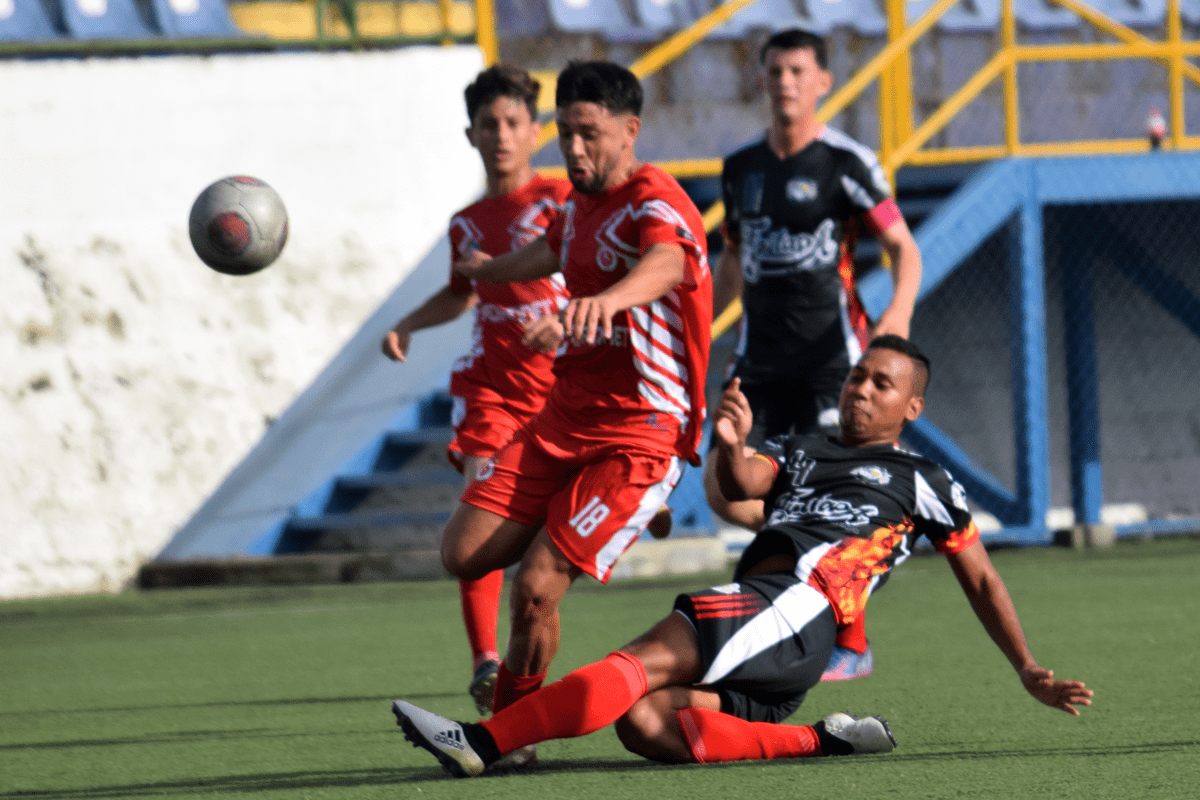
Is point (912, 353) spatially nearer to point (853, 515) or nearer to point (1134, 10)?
point (853, 515)

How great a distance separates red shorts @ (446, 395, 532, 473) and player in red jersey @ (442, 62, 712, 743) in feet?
4.70

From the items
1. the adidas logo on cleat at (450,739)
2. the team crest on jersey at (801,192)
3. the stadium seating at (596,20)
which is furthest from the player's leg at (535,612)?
the stadium seating at (596,20)

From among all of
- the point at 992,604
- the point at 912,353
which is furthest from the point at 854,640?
the point at 912,353

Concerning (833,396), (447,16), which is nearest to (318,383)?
(447,16)

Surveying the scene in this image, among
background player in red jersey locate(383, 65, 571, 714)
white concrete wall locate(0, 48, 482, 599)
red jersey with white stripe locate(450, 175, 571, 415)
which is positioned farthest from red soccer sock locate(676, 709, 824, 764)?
white concrete wall locate(0, 48, 482, 599)

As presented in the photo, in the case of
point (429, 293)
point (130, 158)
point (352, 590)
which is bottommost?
point (352, 590)

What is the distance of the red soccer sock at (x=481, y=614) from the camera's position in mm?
5164

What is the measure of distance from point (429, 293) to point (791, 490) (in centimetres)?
734

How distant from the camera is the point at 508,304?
6074 mm

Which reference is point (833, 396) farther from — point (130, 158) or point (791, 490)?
point (130, 158)

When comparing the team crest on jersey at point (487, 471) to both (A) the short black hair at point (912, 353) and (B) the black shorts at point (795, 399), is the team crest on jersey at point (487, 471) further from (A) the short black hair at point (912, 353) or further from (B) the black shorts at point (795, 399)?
(B) the black shorts at point (795, 399)

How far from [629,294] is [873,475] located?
83 centimetres

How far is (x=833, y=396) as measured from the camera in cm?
580

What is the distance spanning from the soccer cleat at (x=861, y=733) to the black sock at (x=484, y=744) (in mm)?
857
